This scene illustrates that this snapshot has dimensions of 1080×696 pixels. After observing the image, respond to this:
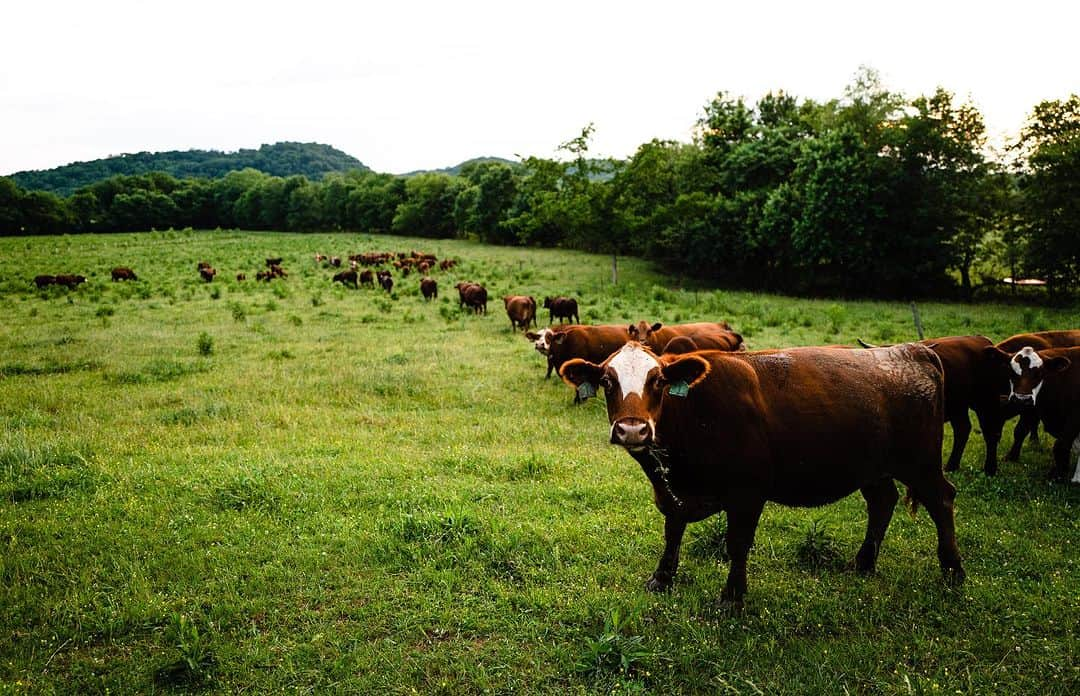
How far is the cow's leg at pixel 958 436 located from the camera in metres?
8.80

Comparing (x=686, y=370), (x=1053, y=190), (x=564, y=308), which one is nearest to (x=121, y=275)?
(x=564, y=308)

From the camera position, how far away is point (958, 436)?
8.91m

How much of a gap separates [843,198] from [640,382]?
31.9m

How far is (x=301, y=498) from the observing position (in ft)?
24.3

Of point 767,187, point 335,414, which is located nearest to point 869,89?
point 767,187

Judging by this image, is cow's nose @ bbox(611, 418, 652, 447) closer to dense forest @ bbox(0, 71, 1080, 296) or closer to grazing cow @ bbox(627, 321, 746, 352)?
grazing cow @ bbox(627, 321, 746, 352)

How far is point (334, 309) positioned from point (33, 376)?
38.5 feet

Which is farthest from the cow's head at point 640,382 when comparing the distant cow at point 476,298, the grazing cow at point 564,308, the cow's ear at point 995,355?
the distant cow at point 476,298

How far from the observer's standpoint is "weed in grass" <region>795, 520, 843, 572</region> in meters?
6.05

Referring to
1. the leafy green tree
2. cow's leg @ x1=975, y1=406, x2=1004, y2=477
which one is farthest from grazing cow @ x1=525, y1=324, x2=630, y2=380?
the leafy green tree

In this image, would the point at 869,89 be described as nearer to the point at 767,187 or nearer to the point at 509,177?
the point at 767,187

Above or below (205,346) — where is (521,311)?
above

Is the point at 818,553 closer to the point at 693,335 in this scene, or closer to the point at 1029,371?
the point at 1029,371

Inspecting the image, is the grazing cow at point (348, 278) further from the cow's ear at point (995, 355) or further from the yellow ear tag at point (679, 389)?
the yellow ear tag at point (679, 389)
